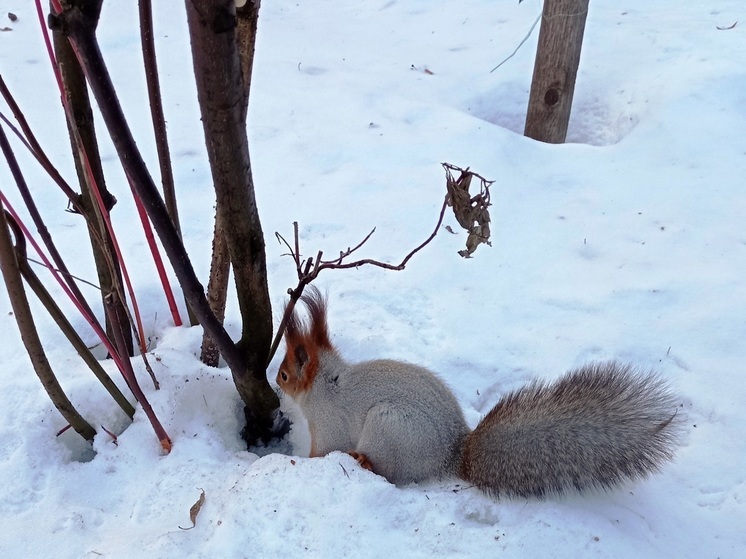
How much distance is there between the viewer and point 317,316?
67.2 inches

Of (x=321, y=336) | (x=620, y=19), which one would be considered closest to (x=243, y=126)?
(x=321, y=336)

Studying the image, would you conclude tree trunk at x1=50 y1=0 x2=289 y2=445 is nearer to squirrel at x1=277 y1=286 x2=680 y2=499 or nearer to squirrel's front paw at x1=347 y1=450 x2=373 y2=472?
squirrel at x1=277 y1=286 x2=680 y2=499

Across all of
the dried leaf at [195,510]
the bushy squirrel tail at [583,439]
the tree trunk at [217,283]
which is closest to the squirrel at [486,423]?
the bushy squirrel tail at [583,439]

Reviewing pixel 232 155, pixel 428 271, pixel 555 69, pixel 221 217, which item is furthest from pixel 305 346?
pixel 555 69

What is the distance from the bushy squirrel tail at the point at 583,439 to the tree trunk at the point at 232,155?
604 mm

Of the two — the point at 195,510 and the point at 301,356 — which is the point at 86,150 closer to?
the point at 301,356

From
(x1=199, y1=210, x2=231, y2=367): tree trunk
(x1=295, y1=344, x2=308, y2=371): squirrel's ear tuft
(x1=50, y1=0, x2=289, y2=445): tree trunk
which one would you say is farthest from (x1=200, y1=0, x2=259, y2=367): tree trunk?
(x1=295, y1=344, x2=308, y2=371): squirrel's ear tuft

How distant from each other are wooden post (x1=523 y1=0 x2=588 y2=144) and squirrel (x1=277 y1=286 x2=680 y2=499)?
1980mm

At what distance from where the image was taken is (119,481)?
1522 mm

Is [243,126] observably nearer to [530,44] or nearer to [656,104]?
[656,104]

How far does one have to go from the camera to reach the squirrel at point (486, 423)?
1.37 m

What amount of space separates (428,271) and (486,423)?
0.97 m

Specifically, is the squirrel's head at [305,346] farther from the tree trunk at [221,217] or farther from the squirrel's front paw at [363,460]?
the squirrel's front paw at [363,460]

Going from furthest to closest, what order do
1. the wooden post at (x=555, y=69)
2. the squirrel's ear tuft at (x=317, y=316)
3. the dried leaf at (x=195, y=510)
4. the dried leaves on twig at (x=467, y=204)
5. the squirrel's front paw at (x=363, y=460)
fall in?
the wooden post at (x=555, y=69)
the squirrel's ear tuft at (x=317, y=316)
the squirrel's front paw at (x=363, y=460)
the dried leaf at (x=195, y=510)
the dried leaves on twig at (x=467, y=204)
